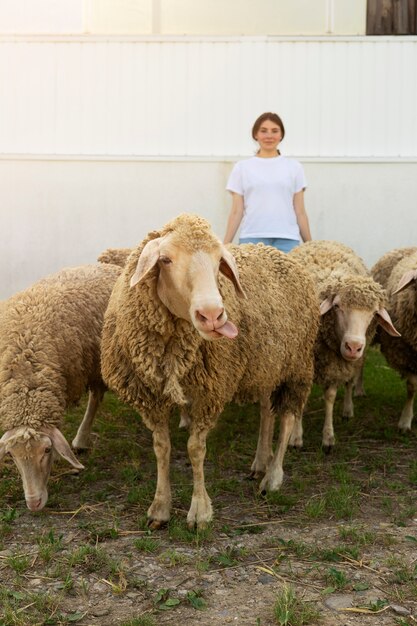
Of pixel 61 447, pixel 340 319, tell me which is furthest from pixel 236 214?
pixel 61 447

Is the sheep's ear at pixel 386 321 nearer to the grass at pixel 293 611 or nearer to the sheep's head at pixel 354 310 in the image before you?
the sheep's head at pixel 354 310

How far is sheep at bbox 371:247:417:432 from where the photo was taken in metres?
5.80

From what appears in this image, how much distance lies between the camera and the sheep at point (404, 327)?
5805 mm

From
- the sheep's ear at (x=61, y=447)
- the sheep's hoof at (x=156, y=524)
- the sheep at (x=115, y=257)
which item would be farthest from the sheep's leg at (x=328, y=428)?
the sheep's ear at (x=61, y=447)

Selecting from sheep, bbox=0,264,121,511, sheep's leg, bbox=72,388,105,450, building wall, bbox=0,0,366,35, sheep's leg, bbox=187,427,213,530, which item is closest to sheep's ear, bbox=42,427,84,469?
sheep, bbox=0,264,121,511

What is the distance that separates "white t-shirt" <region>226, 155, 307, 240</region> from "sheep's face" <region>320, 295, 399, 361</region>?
1199 mm

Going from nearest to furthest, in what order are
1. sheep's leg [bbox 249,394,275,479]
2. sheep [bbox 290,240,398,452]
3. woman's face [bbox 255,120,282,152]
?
1. sheep's leg [bbox 249,394,275,479]
2. sheep [bbox 290,240,398,452]
3. woman's face [bbox 255,120,282,152]

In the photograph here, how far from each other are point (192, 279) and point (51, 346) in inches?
53.9

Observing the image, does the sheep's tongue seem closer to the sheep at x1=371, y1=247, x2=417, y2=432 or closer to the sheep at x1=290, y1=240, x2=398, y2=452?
the sheep at x1=290, y1=240, x2=398, y2=452

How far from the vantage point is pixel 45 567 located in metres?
3.72

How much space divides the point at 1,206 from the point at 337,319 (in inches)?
217

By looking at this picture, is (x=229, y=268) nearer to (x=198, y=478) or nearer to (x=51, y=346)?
(x=198, y=478)

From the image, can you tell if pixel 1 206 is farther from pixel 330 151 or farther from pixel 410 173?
pixel 410 173

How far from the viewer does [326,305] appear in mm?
5469
